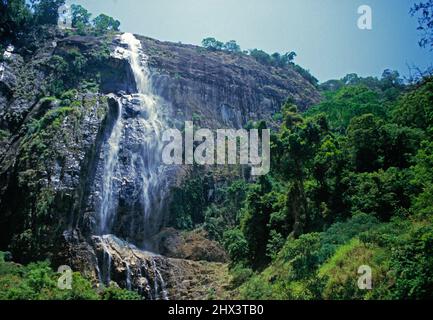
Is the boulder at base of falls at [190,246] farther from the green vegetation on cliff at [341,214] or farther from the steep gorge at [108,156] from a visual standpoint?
the green vegetation on cliff at [341,214]

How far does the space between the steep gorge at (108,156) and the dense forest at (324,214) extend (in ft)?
4.81

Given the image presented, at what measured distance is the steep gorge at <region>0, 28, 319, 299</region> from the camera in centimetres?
2264

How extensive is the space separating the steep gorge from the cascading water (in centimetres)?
7

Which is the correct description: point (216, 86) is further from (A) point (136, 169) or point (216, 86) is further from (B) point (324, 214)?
(B) point (324, 214)

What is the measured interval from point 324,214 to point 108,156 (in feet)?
47.0

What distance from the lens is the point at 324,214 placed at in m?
20.4

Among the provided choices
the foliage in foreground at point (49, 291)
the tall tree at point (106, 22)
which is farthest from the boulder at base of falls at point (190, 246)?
the tall tree at point (106, 22)

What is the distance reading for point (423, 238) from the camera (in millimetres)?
11453

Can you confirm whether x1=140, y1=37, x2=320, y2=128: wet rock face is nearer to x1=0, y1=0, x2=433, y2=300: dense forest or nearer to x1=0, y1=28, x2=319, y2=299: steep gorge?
x1=0, y1=28, x2=319, y2=299: steep gorge

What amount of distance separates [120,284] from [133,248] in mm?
3158

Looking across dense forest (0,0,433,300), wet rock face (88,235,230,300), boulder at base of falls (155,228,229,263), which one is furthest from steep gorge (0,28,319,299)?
dense forest (0,0,433,300)

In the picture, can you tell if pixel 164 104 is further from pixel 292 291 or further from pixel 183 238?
pixel 292 291

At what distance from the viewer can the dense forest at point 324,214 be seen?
12.8 metres

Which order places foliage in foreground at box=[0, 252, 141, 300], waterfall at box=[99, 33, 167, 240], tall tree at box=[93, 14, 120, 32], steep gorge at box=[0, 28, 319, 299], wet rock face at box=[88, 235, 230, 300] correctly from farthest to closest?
tall tree at box=[93, 14, 120, 32], waterfall at box=[99, 33, 167, 240], steep gorge at box=[0, 28, 319, 299], wet rock face at box=[88, 235, 230, 300], foliage in foreground at box=[0, 252, 141, 300]
